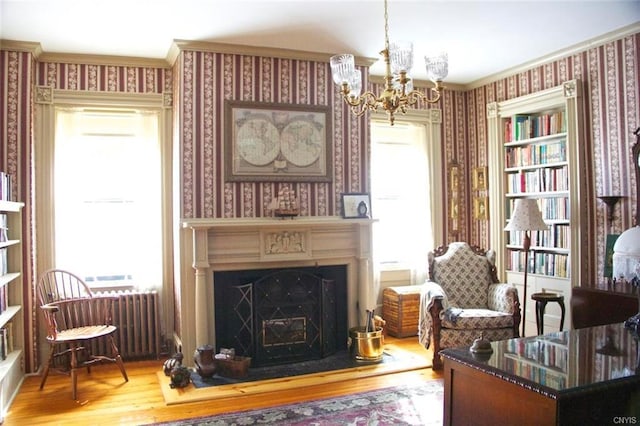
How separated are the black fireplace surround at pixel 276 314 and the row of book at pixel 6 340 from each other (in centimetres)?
158

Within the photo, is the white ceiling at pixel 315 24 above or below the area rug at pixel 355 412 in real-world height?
above

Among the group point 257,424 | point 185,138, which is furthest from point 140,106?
point 257,424

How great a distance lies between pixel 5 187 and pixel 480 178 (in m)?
4.60

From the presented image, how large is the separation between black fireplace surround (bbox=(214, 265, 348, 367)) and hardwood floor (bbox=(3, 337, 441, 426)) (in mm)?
592

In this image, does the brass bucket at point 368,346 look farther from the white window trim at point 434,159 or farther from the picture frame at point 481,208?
the picture frame at point 481,208

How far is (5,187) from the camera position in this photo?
13.5 ft

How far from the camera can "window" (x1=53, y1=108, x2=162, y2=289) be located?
4902 millimetres

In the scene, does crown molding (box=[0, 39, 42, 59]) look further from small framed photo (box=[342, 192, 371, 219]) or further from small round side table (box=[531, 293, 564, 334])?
small round side table (box=[531, 293, 564, 334])

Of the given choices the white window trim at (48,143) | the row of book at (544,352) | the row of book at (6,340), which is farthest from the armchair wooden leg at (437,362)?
the white window trim at (48,143)

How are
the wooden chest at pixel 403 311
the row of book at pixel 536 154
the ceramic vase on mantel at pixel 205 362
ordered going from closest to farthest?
the ceramic vase on mantel at pixel 205 362
the row of book at pixel 536 154
the wooden chest at pixel 403 311

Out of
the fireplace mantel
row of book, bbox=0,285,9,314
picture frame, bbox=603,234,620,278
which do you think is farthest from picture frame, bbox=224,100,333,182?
picture frame, bbox=603,234,620,278

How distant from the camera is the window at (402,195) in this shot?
234 inches

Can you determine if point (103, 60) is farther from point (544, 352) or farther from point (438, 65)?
Result: point (544, 352)

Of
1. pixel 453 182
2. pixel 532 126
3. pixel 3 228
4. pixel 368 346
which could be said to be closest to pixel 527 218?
pixel 532 126
